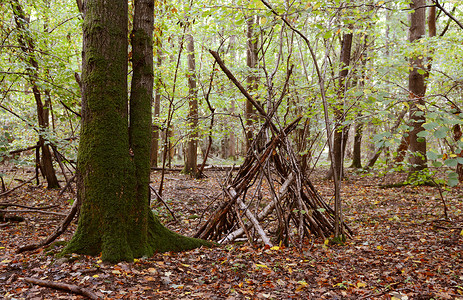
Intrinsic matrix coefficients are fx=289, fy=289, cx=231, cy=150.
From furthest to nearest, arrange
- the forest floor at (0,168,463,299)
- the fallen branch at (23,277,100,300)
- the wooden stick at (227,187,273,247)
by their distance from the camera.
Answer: the wooden stick at (227,187,273,247) < the forest floor at (0,168,463,299) < the fallen branch at (23,277,100,300)

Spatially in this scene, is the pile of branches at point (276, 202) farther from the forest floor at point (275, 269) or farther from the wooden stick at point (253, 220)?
the forest floor at point (275, 269)

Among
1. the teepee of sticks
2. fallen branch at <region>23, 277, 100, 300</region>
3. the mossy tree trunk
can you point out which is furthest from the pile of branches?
fallen branch at <region>23, 277, 100, 300</region>

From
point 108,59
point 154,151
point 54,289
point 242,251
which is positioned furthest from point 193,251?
point 154,151

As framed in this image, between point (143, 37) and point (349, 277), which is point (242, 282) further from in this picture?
point (143, 37)

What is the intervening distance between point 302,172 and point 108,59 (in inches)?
126

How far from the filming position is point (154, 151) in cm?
1439

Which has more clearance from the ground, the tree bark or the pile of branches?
the tree bark

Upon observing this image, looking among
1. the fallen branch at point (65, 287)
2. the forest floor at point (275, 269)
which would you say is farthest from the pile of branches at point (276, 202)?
the fallen branch at point (65, 287)

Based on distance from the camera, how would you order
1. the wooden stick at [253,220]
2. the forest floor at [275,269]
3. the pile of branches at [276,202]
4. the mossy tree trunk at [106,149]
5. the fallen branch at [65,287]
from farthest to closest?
1. the pile of branches at [276,202]
2. the wooden stick at [253,220]
3. the mossy tree trunk at [106,149]
4. the forest floor at [275,269]
5. the fallen branch at [65,287]

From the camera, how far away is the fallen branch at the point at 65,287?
98.7 inches

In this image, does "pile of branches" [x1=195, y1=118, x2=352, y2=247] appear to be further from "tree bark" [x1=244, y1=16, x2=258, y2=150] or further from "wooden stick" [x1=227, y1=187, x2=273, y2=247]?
"tree bark" [x1=244, y1=16, x2=258, y2=150]

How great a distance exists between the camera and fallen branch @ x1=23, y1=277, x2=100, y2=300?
2.51m

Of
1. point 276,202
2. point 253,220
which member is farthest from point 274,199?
point 253,220

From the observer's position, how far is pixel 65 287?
2.60 metres
